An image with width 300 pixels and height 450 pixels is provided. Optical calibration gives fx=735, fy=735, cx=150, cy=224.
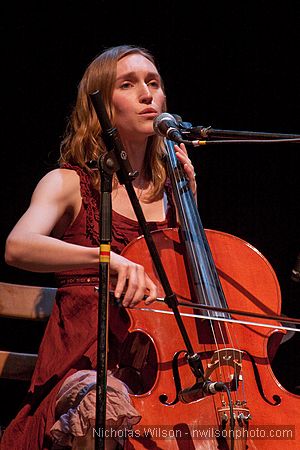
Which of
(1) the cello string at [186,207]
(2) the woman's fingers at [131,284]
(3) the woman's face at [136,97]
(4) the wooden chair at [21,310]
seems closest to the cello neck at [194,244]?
(1) the cello string at [186,207]

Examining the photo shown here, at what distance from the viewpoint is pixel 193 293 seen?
2012 millimetres

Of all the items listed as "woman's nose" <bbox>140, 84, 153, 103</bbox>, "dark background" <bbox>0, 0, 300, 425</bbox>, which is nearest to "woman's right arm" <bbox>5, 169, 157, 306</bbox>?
"woman's nose" <bbox>140, 84, 153, 103</bbox>

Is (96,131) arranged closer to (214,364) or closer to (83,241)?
(83,241)

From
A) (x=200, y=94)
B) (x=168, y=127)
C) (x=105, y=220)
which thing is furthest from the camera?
(x=200, y=94)

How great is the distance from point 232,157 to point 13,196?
3.16ft

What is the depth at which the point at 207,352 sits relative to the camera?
1862 mm

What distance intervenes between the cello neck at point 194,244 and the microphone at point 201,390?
269 millimetres

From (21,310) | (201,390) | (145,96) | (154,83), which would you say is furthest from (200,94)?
(201,390)

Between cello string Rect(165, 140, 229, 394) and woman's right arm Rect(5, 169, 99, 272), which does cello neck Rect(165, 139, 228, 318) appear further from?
woman's right arm Rect(5, 169, 99, 272)

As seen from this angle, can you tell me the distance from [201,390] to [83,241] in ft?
2.58

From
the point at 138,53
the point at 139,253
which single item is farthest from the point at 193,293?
the point at 138,53

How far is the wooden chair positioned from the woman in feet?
1.06

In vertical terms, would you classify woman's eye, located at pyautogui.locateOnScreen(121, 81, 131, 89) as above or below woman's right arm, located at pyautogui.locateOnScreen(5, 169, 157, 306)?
above

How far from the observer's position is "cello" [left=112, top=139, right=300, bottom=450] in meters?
1.71
